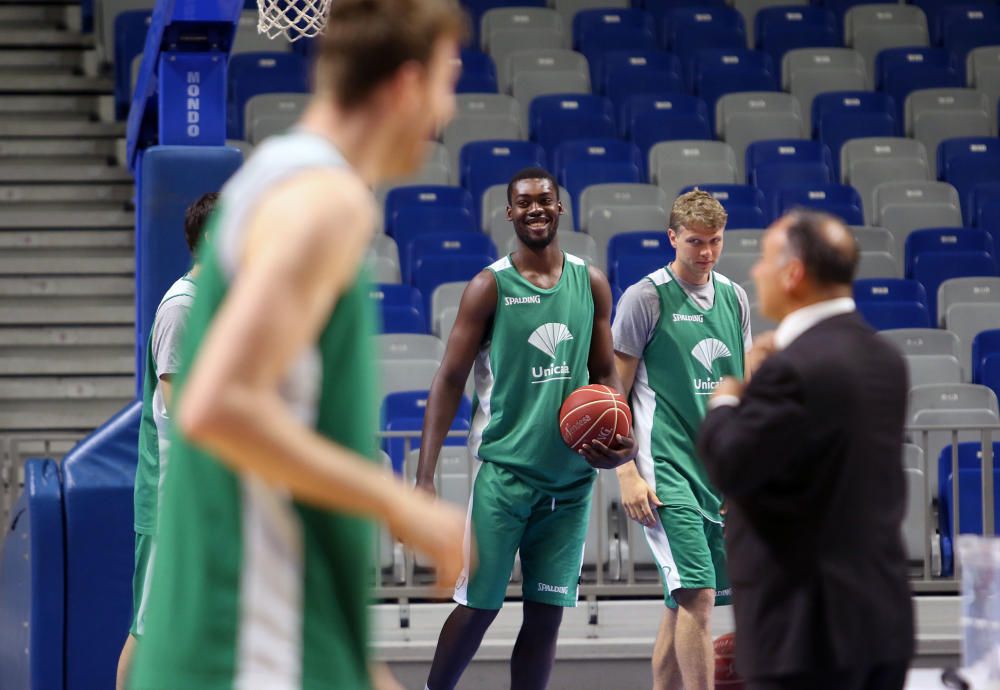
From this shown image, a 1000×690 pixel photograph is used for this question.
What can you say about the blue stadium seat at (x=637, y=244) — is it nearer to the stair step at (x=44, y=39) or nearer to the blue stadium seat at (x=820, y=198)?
the blue stadium seat at (x=820, y=198)

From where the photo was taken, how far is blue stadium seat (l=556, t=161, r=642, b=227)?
34.5 feet

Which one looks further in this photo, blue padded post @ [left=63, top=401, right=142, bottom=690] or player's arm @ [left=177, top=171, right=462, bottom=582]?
blue padded post @ [left=63, top=401, right=142, bottom=690]

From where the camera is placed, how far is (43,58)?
40.7ft

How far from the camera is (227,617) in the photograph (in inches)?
Result: 71.6

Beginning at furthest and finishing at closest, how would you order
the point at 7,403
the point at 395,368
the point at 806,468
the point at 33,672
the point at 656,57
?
the point at 656,57
the point at 7,403
the point at 395,368
the point at 33,672
the point at 806,468

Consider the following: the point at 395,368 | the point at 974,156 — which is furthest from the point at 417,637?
the point at 974,156

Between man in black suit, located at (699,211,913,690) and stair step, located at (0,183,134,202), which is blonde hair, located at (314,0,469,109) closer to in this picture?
man in black suit, located at (699,211,913,690)

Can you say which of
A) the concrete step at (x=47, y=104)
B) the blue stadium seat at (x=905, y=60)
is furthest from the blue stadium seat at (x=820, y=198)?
the concrete step at (x=47, y=104)

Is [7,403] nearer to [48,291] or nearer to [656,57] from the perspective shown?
[48,291]

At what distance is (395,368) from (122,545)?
2543 mm

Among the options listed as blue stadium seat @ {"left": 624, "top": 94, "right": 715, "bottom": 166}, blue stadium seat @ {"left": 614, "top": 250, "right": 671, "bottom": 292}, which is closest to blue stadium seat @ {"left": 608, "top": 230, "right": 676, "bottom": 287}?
blue stadium seat @ {"left": 614, "top": 250, "right": 671, "bottom": 292}

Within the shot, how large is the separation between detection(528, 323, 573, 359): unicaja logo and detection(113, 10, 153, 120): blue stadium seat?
21.3 ft

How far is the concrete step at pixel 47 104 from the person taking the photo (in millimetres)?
12000

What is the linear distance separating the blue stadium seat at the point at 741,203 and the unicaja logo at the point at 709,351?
4.54m
